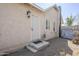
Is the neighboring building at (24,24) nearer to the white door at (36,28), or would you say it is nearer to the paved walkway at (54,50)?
the white door at (36,28)

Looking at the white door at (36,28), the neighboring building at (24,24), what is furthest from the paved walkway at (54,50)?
the white door at (36,28)

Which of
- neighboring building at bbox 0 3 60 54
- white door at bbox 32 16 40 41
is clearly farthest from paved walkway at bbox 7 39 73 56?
white door at bbox 32 16 40 41

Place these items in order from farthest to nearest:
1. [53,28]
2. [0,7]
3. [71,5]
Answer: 1. [53,28]
2. [71,5]
3. [0,7]

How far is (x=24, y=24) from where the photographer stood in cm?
285

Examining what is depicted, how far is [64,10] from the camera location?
2883 millimetres

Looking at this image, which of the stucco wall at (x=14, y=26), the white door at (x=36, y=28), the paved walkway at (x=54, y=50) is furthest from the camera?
the white door at (x=36, y=28)

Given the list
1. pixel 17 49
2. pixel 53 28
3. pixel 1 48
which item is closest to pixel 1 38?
pixel 1 48

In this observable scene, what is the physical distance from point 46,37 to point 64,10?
24.5 inches

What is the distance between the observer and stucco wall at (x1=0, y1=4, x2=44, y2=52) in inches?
105

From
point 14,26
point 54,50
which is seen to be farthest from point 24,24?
point 54,50

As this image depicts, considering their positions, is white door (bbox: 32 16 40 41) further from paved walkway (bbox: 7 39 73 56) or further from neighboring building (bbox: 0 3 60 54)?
paved walkway (bbox: 7 39 73 56)

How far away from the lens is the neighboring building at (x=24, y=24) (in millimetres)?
2672

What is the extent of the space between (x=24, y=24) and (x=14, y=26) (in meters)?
0.20

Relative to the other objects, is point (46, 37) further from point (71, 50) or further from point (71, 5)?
point (71, 5)
